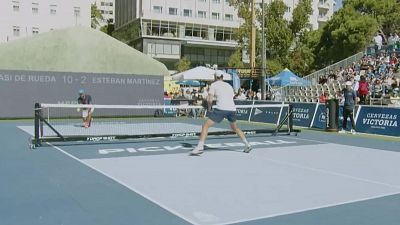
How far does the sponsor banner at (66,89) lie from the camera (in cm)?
2642

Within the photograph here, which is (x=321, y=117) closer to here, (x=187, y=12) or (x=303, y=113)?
(x=303, y=113)

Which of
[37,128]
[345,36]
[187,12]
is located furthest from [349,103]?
[187,12]

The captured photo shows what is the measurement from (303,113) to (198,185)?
1409 centimetres

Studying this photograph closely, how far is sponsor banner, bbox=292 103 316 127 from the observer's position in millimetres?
20953

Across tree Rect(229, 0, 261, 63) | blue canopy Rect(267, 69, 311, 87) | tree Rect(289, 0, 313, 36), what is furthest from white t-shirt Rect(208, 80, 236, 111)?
tree Rect(289, 0, 313, 36)

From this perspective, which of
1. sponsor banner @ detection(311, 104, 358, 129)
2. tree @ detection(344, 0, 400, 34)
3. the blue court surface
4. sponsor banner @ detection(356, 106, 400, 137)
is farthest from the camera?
tree @ detection(344, 0, 400, 34)

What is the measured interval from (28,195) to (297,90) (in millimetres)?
31759

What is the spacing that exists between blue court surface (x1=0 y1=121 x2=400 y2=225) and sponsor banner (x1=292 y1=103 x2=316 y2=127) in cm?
748

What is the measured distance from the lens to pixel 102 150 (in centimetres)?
1245

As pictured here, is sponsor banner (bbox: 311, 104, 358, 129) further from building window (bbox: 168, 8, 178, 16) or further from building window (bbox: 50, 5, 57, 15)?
building window (bbox: 168, 8, 178, 16)

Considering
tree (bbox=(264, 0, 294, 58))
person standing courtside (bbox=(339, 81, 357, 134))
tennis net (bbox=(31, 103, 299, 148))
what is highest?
tree (bbox=(264, 0, 294, 58))

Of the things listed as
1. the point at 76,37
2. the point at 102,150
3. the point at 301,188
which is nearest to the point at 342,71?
the point at 76,37

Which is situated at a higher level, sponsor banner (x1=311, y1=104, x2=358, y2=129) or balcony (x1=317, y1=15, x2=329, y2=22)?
balcony (x1=317, y1=15, x2=329, y2=22)

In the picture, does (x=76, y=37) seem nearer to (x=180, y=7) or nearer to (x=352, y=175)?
(x=352, y=175)
